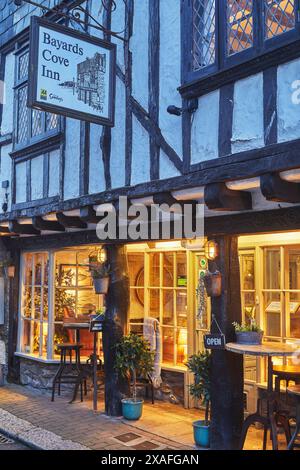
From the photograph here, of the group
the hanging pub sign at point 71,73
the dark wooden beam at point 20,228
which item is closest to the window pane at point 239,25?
the hanging pub sign at point 71,73

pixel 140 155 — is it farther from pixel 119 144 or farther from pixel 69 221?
pixel 69 221

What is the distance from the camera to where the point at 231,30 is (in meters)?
5.50

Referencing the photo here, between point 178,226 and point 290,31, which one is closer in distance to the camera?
point 290,31

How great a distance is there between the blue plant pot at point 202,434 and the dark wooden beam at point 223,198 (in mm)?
2474

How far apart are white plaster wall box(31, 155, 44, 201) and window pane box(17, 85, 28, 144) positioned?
74 centimetres

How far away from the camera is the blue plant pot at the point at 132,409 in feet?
23.4

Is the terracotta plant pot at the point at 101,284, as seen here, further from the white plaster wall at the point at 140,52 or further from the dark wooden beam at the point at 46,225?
the white plaster wall at the point at 140,52

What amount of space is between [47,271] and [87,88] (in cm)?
420

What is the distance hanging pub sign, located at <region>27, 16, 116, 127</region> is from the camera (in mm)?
5746

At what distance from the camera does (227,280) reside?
231 inches

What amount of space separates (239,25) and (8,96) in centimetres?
593

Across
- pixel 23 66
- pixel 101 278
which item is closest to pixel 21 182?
pixel 23 66
